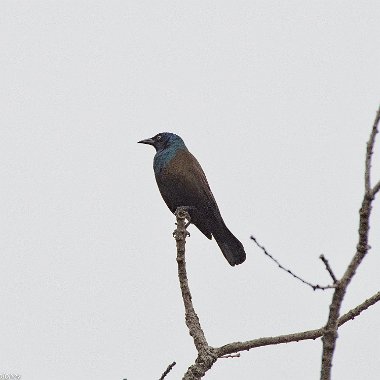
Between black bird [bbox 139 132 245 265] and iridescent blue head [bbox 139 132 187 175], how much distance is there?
0.01 m

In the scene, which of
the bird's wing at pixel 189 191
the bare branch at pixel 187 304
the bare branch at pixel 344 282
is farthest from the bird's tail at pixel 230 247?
the bare branch at pixel 344 282

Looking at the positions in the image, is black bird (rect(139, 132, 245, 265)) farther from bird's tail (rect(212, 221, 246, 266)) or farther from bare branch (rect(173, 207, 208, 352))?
bare branch (rect(173, 207, 208, 352))

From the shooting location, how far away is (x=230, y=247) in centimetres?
680

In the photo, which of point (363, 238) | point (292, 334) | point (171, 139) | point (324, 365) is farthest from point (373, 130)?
point (171, 139)

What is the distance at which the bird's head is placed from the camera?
7.41 metres

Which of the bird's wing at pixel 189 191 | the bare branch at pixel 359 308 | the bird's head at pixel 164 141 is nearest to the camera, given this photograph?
the bare branch at pixel 359 308

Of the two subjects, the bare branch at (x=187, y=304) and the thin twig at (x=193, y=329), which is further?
the bare branch at (x=187, y=304)

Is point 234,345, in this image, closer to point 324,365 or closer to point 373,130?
point 324,365

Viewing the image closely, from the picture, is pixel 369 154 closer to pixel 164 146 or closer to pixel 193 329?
pixel 193 329

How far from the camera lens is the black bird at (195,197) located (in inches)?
264

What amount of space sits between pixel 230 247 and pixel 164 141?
144cm

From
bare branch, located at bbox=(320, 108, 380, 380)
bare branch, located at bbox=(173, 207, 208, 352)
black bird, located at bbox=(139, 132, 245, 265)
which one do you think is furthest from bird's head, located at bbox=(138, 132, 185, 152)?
bare branch, located at bbox=(320, 108, 380, 380)

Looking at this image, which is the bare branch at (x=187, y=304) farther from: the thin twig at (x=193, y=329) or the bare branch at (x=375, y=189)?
the bare branch at (x=375, y=189)

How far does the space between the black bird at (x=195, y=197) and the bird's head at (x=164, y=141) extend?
41 cm
